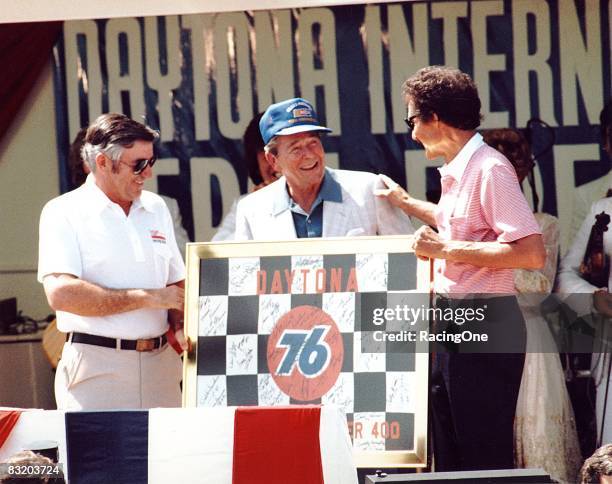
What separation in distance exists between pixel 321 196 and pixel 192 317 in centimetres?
70

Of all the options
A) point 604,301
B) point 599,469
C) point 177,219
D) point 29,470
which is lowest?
point 599,469

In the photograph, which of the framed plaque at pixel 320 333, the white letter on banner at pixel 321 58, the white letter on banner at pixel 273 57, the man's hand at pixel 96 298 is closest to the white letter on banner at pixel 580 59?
the white letter on banner at pixel 321 58

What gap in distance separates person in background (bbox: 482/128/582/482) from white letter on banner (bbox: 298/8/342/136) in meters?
1.48

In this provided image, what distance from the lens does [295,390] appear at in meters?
4.42

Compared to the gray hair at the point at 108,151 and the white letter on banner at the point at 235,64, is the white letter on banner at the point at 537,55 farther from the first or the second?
the gray hair at the point at 108,151

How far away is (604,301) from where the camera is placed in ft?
18.3

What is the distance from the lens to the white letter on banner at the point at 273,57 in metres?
6.46

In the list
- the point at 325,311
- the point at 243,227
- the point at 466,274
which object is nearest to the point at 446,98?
the point at 466,274

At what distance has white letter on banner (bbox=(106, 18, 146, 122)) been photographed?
651cm

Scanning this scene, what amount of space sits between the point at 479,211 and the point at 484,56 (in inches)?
85.6

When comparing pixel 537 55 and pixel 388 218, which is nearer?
pixel 388 218

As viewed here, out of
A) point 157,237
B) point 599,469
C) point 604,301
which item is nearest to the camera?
point 599,469

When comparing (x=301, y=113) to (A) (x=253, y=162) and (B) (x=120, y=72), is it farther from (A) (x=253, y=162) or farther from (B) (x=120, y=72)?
(B) (x=120, y=72)

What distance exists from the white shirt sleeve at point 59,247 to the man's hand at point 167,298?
12.0 inches
